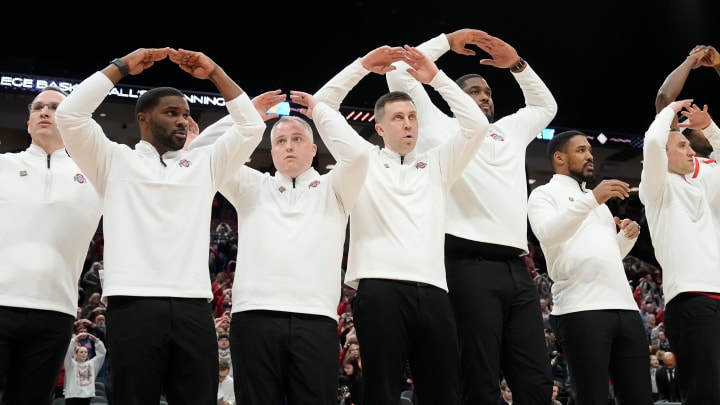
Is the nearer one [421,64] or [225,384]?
[421,64]

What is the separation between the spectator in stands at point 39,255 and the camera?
12.9 ft

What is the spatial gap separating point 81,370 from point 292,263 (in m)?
7.05

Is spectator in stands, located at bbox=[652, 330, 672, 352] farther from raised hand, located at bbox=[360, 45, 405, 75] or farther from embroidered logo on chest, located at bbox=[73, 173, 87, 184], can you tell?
embroidered logo on chest, located at bbox=[73, 173, 87, 184]

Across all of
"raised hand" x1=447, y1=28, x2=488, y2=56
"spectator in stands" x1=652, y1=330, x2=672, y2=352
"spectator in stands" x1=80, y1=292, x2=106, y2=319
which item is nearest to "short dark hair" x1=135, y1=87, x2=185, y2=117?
"raised hand" x1=447, y1=28, x2=488, y2=56

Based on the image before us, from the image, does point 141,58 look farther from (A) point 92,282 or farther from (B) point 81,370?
(A) point 92,282

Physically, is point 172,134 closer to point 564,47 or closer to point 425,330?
point 425,330

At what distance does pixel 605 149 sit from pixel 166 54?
23160mm

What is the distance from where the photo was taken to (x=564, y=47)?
20594mm

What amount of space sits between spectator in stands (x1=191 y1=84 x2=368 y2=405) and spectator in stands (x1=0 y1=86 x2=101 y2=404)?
797 mm

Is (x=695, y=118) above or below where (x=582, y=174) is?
above

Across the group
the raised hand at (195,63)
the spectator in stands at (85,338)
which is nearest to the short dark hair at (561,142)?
the raised hand at (195,63)

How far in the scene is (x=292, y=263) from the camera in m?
3.99

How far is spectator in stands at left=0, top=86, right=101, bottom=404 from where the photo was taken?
3918 millimetres

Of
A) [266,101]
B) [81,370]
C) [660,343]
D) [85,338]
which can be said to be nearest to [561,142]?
[266,101]
